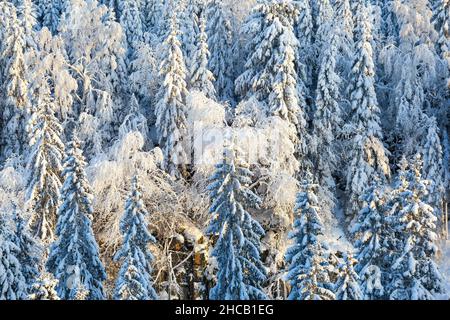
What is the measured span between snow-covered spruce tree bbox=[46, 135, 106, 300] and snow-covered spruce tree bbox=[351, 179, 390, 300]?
42.1 feet

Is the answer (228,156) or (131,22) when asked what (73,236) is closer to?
(228,156)

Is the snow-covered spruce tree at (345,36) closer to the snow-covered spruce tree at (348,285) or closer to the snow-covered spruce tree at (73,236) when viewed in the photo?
the snow-covered spruce tree at (73,236)

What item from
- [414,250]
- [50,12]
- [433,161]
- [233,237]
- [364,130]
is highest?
[50,12]

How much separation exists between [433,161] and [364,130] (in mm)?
5095

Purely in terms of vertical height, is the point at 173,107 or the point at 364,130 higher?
the point at 173,107

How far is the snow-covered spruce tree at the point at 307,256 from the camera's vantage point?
21406 mm

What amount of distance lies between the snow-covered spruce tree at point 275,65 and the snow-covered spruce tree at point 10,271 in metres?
17.5

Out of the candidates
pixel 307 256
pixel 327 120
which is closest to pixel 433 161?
pixel 327 120

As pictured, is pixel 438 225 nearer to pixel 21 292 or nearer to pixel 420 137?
pixel 420 137

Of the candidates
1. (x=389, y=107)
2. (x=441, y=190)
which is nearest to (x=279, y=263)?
(x=441, y=190)

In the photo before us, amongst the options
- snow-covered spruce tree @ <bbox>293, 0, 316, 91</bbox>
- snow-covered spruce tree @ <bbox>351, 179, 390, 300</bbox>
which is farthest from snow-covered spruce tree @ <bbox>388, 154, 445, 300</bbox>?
snow-covered spruce tree @ <bbox>293, 0, 316, 91</bbox>

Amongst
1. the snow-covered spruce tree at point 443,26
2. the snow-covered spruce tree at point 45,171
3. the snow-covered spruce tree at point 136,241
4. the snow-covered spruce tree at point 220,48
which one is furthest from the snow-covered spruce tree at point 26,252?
the snow-covered spruce tree at point 443,26

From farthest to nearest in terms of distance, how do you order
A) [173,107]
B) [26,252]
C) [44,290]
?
[173,107] → [26,252] → [44,290]

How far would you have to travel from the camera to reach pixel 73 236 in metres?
26.4
